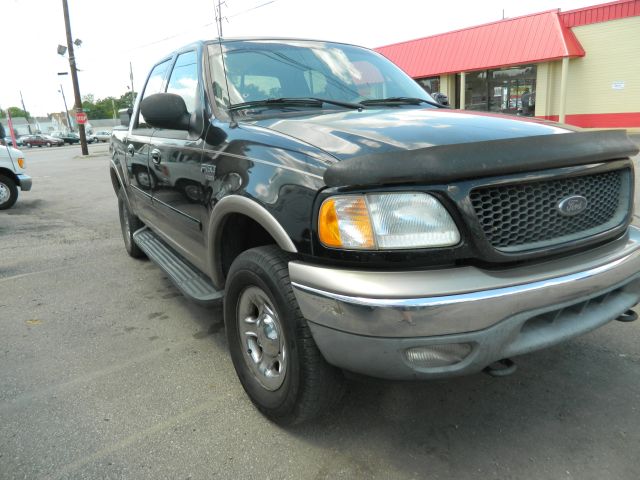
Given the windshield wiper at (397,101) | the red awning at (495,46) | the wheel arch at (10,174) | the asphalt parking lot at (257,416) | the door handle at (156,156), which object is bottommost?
the asphalt parking lot at (257,416)

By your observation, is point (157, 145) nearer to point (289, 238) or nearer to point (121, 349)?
point (121, 349)

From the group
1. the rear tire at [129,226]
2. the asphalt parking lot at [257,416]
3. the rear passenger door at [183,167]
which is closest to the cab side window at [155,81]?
the rear passenger door at [183,167]

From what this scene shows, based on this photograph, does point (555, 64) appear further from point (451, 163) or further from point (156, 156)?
point (451, 163)

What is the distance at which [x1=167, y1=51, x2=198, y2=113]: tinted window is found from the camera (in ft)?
10.3

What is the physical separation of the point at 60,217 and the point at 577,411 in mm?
8444

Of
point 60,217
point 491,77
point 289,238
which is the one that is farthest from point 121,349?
point 491,77

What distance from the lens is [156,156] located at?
11.6 ft

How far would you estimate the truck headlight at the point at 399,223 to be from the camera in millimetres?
1802

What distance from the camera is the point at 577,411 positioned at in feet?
7.90

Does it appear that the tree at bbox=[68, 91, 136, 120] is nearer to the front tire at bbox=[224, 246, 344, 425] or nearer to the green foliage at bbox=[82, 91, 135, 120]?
the green foliage at bbox=[82, 91, 135, 120]

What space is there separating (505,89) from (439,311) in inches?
865

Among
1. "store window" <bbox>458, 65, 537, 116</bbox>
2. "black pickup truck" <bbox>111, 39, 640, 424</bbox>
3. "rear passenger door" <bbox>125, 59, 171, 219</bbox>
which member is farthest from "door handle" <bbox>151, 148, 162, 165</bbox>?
"store window" <bbox>458, 65, 537, 116</bbox>

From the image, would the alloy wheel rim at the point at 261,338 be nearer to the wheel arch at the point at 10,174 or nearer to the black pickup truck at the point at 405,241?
the black pickup truck at the point at 405,241

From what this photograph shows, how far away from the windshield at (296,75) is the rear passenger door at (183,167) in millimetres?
209
